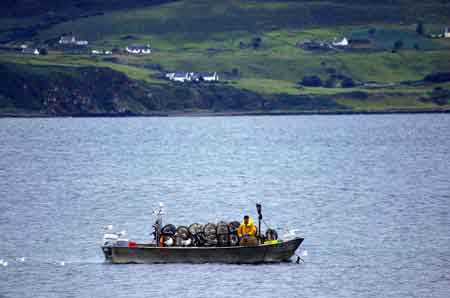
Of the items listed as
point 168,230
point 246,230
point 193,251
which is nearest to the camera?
point 246,230

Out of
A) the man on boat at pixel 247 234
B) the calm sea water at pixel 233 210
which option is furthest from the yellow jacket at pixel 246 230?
the calm sea water at pixel 233 210

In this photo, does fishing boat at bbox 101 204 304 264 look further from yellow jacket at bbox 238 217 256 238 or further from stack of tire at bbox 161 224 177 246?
yellow jacket at bbox 238 217 256 238

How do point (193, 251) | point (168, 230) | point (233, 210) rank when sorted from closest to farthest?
point (193, 251), point (168, 230), point (233, 210)

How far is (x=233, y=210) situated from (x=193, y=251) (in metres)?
22.6

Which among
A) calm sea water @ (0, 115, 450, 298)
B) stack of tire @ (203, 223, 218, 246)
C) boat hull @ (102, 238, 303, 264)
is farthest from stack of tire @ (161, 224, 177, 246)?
stack of tire @ (203, 223, 218, 246)

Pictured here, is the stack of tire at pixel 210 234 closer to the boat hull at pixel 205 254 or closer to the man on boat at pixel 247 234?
the boat hull at pixel 205 254

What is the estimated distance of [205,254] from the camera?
54812 mm

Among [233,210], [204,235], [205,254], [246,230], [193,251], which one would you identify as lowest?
[205,254]

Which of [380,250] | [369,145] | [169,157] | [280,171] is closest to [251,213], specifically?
[380,250]

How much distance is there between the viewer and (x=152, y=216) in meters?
72.7

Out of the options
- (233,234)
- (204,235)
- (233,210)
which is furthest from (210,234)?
(233,210)

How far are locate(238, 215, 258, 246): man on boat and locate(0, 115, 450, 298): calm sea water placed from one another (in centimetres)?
127

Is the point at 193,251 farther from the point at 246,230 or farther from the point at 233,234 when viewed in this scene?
the point at 246,230

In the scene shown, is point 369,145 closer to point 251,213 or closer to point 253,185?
point 253,185
